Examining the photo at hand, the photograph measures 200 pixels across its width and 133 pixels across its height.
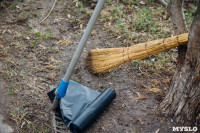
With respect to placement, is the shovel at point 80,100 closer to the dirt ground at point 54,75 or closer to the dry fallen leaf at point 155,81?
the dirt ground at point 54,75

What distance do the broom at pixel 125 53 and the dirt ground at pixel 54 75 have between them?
0.63 ft

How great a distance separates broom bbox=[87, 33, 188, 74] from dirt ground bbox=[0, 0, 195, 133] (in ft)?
0.63

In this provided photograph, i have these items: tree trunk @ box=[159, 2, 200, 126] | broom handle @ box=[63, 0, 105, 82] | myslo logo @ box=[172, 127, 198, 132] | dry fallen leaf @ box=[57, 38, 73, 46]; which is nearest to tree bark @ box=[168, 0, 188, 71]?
tree trunk @ box=[159, 2, 200, 126]

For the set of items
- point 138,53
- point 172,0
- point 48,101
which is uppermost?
point 172,0

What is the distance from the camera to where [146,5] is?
4.79 meters

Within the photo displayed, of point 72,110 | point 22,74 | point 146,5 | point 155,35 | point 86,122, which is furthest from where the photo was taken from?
point 146,5

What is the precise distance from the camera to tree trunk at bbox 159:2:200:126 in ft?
6.72

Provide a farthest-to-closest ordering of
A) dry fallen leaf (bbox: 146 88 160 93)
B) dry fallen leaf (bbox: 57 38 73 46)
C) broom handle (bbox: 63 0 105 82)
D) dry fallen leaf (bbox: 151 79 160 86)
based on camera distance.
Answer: dry fallen leaf (bbox: 57 38 73 46), dry fallen leaf (bbox: 151 79 160 86), dry fallen leaf (bbox: 146 88 160 93), broom handle (bbox: 63 0 105 82)

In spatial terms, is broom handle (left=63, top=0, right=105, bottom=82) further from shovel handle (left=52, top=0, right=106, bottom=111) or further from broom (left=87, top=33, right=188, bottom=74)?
broom (left=87, top=33, right=188, bottom=74)

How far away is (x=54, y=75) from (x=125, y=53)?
3.34 ft

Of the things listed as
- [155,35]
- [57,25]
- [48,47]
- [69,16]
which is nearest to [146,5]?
[155,35]

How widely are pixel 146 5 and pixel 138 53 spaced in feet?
8.32

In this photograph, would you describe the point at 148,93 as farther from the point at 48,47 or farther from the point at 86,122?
the point at 48,47

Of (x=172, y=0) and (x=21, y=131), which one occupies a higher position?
(x=172, y=0)
